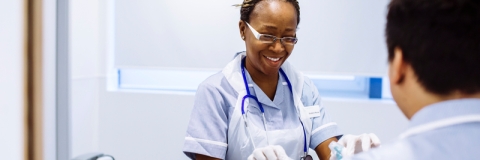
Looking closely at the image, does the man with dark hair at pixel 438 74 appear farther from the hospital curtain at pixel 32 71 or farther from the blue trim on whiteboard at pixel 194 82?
the blue trim on whiteboard at pixel 194 82

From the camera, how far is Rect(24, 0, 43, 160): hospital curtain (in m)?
1.26

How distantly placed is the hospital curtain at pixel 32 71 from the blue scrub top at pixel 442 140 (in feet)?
3.41

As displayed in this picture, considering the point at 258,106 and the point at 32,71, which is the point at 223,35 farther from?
the point at 32,71

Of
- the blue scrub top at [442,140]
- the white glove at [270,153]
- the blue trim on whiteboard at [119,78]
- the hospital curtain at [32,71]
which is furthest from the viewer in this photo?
the blue trim on whiteboard at [119,78]

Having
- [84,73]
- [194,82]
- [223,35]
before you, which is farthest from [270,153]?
[84,73]

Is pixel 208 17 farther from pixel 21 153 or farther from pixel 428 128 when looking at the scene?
pixel 428 128

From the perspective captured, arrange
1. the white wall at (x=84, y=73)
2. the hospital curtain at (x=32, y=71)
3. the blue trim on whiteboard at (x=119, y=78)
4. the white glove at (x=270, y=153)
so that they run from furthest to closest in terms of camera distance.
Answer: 1. the blue trim on whiteboard at (x=119, y=78)
2. the white wall at (x=84, y=73)
3. the hospital curtain at (x=32, y=71)
4. the white glove at (x=270, y=153)

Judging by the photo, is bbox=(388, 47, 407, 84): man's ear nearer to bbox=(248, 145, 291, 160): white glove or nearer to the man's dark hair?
the man's dark hair

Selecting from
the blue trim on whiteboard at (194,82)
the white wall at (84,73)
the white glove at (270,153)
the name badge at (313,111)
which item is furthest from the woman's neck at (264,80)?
the white wall at (84,73)

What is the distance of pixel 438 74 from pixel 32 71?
1126 millimetres

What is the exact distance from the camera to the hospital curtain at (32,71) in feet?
4.12

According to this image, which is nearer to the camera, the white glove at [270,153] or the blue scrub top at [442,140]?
the blue scrub top at [442,140]

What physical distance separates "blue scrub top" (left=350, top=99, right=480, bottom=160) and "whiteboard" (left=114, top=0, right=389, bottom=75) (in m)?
1.50

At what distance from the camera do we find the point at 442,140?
54 centimetres
